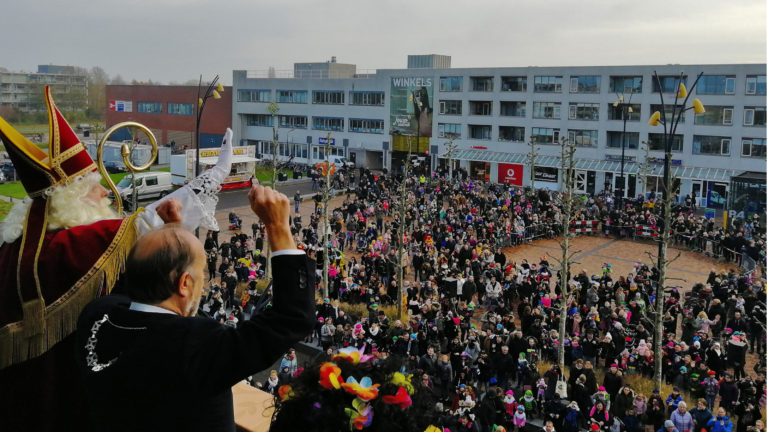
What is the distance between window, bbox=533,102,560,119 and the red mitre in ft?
160

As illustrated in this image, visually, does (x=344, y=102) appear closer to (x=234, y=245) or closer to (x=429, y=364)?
(x=234, y=245)

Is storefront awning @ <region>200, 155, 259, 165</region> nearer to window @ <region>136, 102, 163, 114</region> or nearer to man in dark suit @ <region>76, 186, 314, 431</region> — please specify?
window @ <region>136, 102, 163, 114</region>

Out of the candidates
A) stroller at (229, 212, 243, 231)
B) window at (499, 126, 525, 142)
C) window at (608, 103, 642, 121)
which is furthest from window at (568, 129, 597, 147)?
stroller at (229, 212, 243, 231)

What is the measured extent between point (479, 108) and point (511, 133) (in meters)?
3.60

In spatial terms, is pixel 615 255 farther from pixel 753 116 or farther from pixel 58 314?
pixel 58 314

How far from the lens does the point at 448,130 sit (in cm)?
5516

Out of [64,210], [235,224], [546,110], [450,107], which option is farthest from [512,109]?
[64,210]

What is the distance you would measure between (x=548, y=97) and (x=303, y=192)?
18626 millimetres

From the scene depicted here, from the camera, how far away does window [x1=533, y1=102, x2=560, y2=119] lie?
49250 mm

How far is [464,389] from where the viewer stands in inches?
477

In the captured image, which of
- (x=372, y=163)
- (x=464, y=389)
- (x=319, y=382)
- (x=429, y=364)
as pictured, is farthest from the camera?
(x=372, y=163)

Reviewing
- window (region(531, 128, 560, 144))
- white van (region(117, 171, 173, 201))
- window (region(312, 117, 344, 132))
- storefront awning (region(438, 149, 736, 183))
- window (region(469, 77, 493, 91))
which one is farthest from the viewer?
window (region(312, 117, 344, 132))

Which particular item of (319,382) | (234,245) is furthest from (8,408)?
(234,245)

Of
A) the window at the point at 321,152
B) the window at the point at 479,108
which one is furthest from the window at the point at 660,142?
the window at the point at 321,152
